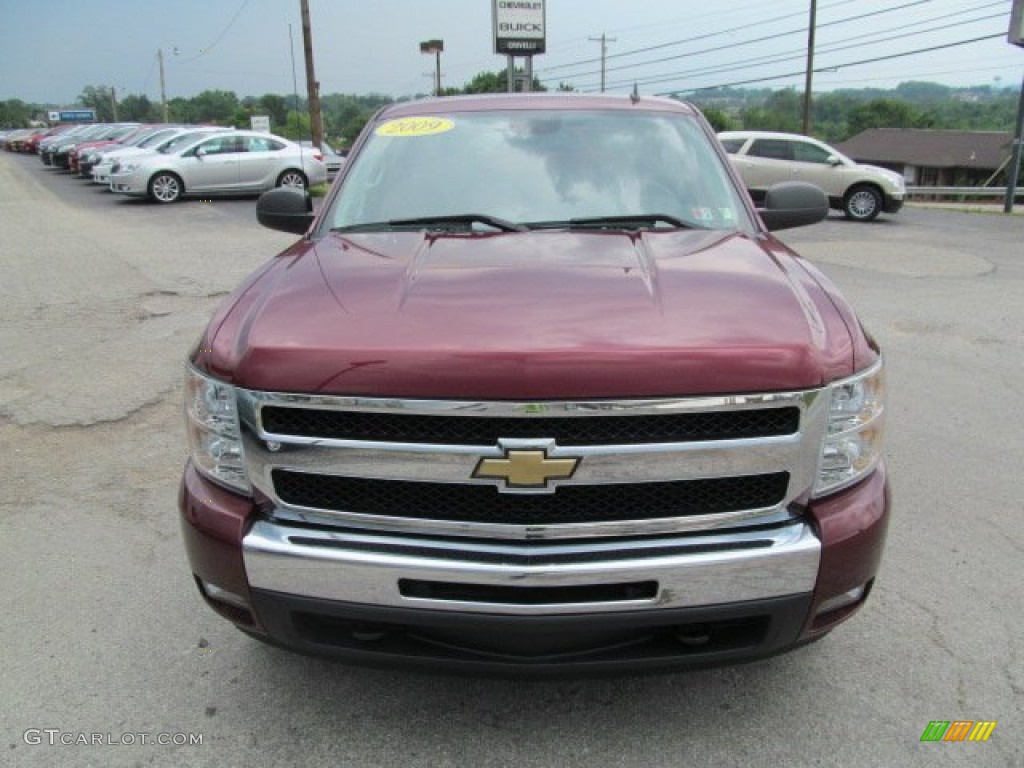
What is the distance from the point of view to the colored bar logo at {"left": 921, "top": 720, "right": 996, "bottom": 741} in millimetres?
2441

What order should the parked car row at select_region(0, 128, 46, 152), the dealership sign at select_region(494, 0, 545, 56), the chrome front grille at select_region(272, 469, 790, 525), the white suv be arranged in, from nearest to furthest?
the chrome front grille at select_region(272, 469, 790, 525) < the white suv < the dealership sign at select_region(494, 0, 545, 56) < the parked car row at select_region(0, 128, 46, 152)

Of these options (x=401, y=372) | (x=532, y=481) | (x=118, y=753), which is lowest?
(x=118, y=753)

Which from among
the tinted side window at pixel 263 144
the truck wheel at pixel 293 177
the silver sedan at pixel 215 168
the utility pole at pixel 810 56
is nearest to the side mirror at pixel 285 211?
the silver sedan at pixel 215 168

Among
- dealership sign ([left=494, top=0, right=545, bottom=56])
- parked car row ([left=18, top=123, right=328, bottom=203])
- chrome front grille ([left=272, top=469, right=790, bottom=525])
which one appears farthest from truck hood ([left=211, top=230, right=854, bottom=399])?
dealership sign ([left=494, top=0, right=545, bottom=56])

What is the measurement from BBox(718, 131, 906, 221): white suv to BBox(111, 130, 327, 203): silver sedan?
32.0 feet

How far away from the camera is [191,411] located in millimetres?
2348

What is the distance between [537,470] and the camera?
6.68 ft

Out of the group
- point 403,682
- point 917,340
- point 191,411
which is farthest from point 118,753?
point 917,340

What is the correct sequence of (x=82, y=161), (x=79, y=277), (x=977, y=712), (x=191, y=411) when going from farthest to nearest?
(x=82, y=161) < (x=79, y=277) < (x=977, y=712) < (x=191, y=411)

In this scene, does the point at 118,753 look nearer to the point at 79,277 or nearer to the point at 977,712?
the point at 977,712

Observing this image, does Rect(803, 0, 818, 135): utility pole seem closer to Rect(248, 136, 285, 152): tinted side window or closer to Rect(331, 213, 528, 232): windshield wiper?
Rect(248, 136, 285, 152): tinted side window

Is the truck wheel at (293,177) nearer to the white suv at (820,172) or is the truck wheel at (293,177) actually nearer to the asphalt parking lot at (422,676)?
the white suv at (820,172)

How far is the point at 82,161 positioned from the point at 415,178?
84.3 ft

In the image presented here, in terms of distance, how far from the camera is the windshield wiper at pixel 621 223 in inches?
126
